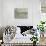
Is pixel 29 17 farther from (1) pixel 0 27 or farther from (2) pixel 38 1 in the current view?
(1) pixel 0 27

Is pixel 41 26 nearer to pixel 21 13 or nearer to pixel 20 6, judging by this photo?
pixel 21 13

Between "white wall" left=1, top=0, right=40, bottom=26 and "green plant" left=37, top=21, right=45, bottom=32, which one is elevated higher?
"white wall" left=1, top=0, right=40, bottom=26

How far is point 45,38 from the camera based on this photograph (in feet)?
13.8

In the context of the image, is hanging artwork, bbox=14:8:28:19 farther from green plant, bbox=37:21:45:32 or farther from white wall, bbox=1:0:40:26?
green plant, bbox=37:21:45:32

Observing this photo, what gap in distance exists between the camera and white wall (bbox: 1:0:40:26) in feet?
14.0

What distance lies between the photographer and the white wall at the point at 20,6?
4.28 m

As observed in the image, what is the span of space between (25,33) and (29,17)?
53 cm

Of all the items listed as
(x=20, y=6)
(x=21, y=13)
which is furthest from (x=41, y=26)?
(x=20, y=6)

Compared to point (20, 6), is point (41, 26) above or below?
below

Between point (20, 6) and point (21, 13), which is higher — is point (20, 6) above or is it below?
above

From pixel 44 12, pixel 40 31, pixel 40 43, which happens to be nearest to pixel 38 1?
pixel 44 12

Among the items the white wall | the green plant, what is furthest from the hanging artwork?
the green plant

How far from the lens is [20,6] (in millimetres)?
4328

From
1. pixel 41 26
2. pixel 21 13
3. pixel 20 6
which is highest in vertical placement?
pixel 20 6
